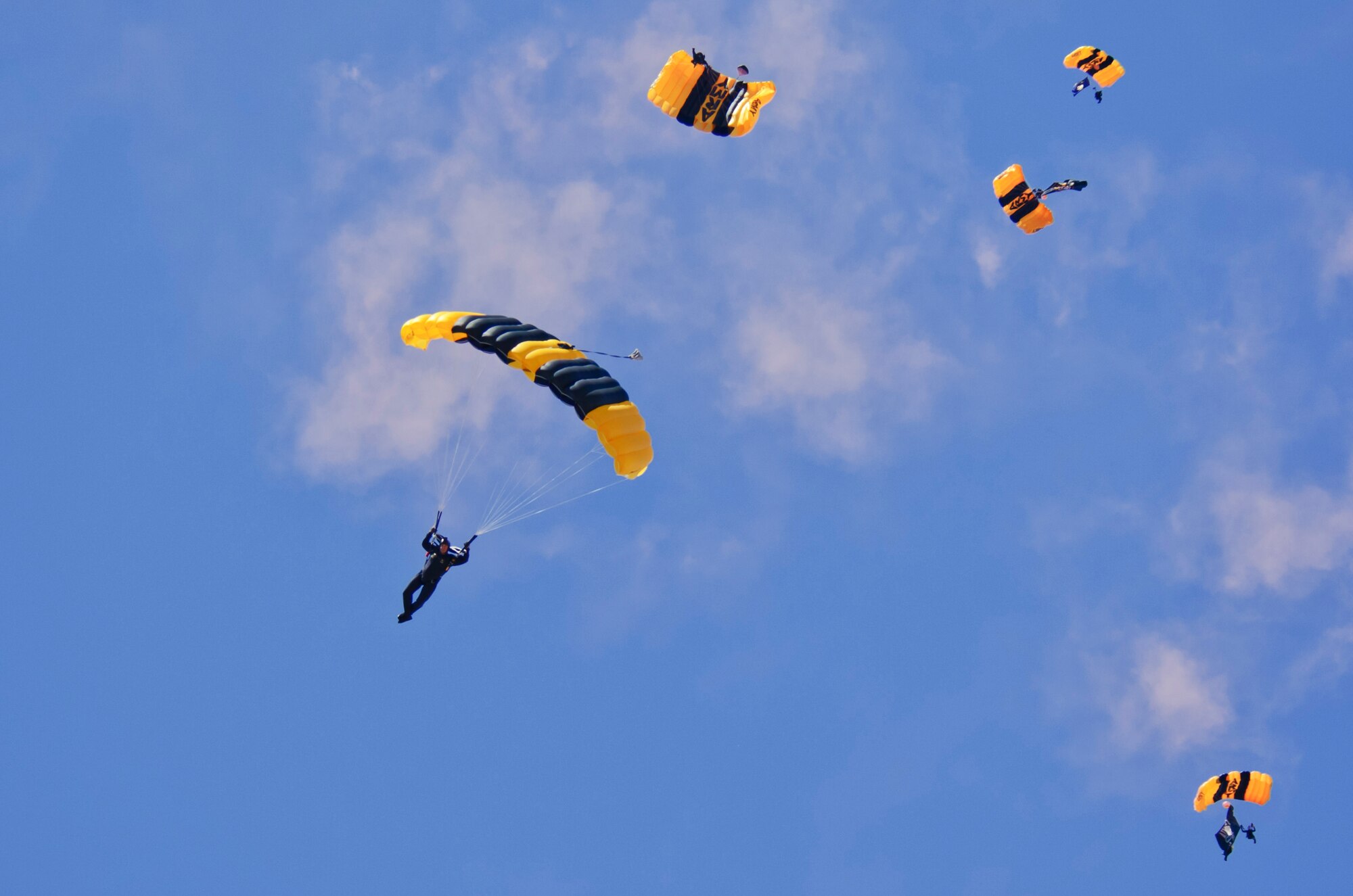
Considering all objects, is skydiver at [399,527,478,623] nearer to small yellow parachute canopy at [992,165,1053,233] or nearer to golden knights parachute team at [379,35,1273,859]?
golden knights parachute team at [379,35,1273,859]

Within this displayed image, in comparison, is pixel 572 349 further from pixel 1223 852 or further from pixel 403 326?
pixel 1223 852

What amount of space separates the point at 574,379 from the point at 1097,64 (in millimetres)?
23578

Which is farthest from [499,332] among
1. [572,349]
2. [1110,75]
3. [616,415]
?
[1110,75]

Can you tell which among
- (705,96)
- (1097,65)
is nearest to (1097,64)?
(1097,65)

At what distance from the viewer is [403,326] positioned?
23234 mm

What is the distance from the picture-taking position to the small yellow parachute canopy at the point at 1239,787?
31000 millimetres

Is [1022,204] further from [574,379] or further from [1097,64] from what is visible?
[574,379]

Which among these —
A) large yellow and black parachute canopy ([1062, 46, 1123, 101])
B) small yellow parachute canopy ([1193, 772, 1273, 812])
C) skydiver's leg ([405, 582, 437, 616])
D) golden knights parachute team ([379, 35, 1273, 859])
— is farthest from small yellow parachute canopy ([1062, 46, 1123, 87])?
skydiver's leg ([405, 582, 437, 616])

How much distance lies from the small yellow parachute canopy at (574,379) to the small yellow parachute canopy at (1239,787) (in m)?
21.1

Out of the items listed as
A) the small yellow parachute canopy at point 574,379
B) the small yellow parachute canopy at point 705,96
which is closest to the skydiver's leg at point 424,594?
the small yellow parachute canopy at point 574,379

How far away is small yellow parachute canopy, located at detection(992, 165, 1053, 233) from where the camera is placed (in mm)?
33188

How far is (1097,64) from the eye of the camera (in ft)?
113

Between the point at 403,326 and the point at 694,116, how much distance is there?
31.3ft

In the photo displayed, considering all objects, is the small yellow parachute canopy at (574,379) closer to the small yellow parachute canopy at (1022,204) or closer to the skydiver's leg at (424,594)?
the skydiver's leg at (424,594)
